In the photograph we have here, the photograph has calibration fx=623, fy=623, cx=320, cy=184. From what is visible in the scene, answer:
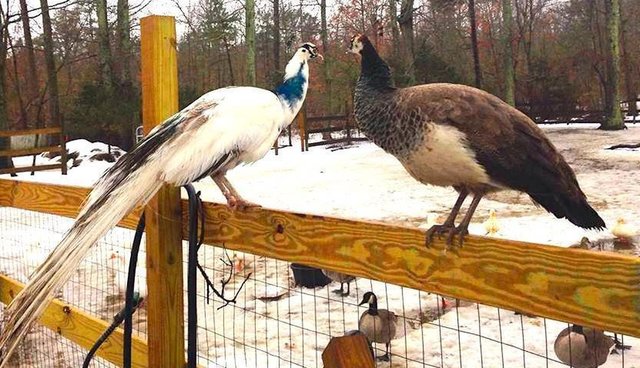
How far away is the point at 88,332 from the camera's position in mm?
2604

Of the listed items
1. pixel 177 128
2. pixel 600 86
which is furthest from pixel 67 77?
pixel 177 128

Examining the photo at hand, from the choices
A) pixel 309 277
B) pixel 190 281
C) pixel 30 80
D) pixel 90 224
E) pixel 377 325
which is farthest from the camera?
pixel 30 80

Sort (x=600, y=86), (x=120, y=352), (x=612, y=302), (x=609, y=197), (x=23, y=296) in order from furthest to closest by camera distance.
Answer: (x=600, y=86)
(x=609, y=197)
(x=120, y=352)
(x=23, y=296)
(x=612, y=302)

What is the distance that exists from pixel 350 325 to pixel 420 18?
22.8 metres

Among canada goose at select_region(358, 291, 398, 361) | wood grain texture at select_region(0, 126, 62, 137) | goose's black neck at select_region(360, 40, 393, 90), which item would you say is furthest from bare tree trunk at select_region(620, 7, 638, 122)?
goose's black neck at select_region(360, 40, 393, 90)

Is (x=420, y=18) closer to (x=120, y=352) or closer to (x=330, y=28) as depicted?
(x=330, y=28)

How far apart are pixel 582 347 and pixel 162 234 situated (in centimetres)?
216

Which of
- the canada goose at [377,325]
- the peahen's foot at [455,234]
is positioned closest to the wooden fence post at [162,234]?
the peahen's foot at [455,234]

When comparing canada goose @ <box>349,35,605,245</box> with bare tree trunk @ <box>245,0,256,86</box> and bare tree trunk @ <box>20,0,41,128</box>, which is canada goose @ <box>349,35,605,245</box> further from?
bare tree trunk @ <box>20,0,41,128</box>

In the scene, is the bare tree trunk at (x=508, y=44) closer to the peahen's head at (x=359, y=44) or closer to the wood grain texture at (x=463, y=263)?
the peahen's head at (x=359, y=44)

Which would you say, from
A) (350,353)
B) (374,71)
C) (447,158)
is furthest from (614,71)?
(350,353)

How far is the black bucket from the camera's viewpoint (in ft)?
16.5

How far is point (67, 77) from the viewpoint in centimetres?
2309

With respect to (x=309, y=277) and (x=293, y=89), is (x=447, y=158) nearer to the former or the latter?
(x=293, y=89)
